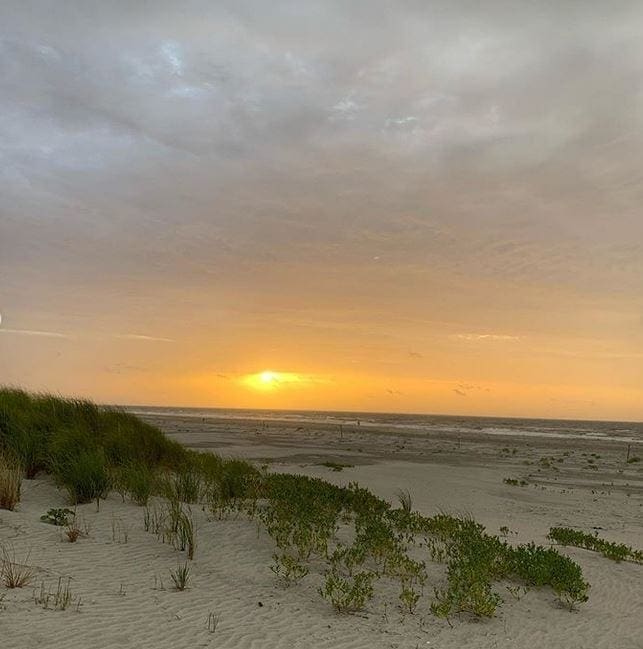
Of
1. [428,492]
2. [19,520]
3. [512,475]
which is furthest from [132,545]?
[512,475]

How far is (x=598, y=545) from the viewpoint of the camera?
13.0 meters

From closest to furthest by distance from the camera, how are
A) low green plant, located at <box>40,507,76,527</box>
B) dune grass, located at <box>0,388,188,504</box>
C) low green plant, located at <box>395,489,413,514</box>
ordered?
low green plant, located at <box>40,507,76,527</box>, dune grass, located at <box>0,388,188,504</box>, low green plant, located at <box>395,489,413,514</box>

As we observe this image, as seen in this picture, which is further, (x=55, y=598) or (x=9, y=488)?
(x=9, y=488)

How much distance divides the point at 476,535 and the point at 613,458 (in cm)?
3782

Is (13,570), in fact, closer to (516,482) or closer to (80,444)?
(80,444)

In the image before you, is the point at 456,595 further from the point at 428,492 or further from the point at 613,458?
the point at 613,458

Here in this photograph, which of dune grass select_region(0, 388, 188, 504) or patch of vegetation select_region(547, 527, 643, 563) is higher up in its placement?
dune grass select_region(0, 388, 188, 504)

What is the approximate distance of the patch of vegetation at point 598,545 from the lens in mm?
12422

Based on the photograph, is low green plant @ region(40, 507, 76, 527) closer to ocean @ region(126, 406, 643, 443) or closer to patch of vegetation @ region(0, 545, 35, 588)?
patch of vegetation @ region(0, 545, 35, 588)

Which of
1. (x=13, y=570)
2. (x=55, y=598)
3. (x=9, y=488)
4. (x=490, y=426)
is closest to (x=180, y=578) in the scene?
(x=55, y=598)

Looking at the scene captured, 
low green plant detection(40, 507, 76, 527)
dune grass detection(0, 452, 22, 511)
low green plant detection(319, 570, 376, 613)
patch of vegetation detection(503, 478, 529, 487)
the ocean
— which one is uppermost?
dune grass detection(0, 452, 22, 511)

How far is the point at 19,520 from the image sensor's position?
32.6 feet

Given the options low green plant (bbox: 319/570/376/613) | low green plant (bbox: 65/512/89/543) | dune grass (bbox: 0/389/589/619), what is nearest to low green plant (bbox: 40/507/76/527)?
low green plant (bbox: 65/512/89/543)

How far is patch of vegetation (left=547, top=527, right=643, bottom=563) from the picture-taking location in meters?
12.4
